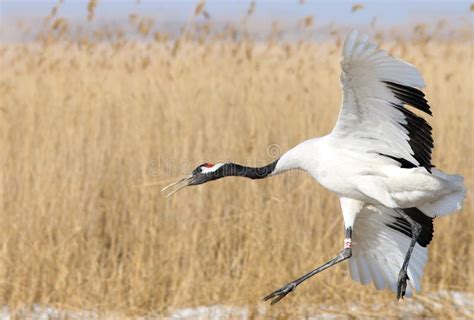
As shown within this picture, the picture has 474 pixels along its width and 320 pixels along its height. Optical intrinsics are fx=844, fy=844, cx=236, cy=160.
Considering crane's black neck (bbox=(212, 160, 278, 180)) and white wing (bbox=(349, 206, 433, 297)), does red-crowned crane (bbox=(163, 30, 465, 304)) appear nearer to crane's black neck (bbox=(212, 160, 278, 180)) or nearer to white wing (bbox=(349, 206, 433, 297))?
crane's black neck (bbox=(212, 160, 278, 180))

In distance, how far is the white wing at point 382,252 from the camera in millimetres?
4703

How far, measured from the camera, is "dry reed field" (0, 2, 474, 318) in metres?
4.95

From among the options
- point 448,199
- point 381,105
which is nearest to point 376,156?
point 381,105

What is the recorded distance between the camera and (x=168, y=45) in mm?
7680

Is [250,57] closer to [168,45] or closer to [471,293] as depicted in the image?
[168,45]

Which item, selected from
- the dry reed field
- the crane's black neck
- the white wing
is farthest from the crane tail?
the crane's black neck

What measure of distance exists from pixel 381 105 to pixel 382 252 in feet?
3.75

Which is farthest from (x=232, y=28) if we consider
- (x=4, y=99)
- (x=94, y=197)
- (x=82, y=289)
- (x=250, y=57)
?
(x=82, y=289)

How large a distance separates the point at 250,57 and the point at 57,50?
179 cm

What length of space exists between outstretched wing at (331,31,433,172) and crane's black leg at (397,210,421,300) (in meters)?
0.30

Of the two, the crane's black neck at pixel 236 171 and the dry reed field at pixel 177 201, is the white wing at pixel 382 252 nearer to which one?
the dry reed field at pixel 177 201

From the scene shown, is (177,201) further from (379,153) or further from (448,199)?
(448,199)

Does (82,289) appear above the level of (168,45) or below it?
below

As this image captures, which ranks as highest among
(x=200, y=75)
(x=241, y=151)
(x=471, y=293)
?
(x=200, y=75)
